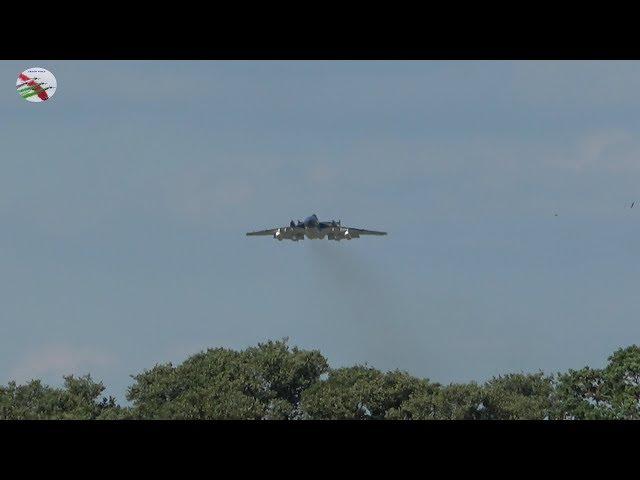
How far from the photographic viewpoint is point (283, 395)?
4072 inches

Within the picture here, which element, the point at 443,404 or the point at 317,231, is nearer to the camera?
the point at 317,231

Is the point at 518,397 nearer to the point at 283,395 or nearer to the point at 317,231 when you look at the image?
the point at 283,395

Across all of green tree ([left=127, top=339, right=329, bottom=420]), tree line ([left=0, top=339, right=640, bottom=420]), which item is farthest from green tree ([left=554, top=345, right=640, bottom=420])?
green tree ([left=127, top=339, right=329, bottom=420])

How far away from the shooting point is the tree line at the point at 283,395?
97812 millimetres

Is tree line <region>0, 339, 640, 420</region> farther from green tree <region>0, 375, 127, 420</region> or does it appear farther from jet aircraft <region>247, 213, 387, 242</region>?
jet aircraft <region>247, 213, 387, 242</region>

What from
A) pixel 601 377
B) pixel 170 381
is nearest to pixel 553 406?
pixel 601 377

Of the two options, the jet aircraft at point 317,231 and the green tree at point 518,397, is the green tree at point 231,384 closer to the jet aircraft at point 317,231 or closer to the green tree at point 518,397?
the green tree at point 518,397

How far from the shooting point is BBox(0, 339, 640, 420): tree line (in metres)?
97.8

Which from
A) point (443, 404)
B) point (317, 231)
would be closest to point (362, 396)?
point (443, 404)
